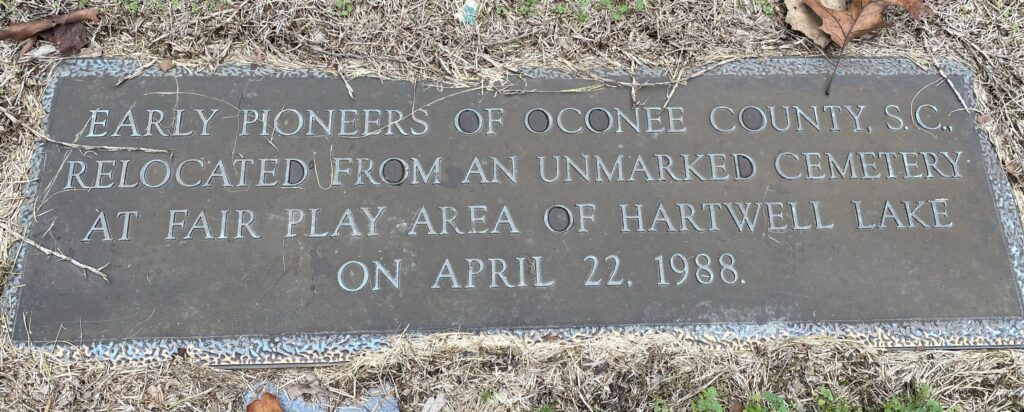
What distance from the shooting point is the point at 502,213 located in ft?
7.24

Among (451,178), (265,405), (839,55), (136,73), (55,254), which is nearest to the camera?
(265,405)

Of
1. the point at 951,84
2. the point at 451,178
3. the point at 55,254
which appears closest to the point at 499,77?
the point at 451,178

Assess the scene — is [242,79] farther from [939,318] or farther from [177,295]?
[939,318]

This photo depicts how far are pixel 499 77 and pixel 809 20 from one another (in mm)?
1223

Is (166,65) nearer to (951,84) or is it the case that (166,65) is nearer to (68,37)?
(68,37)

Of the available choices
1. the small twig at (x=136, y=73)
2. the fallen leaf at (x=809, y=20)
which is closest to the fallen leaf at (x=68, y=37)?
the small twig at (x=136, y=73)

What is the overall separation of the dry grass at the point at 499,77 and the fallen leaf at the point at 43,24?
5cm

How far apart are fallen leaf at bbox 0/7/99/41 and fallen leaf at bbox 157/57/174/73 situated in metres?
0.33

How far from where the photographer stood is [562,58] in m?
2.48

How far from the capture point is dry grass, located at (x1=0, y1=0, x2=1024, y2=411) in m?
2.05

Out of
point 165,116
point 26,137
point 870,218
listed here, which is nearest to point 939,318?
point 870,218

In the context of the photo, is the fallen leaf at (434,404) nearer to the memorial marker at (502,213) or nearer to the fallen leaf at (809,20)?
the memorial marker at (502,213)

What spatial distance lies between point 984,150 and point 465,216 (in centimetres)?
187

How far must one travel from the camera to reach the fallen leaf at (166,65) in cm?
241
